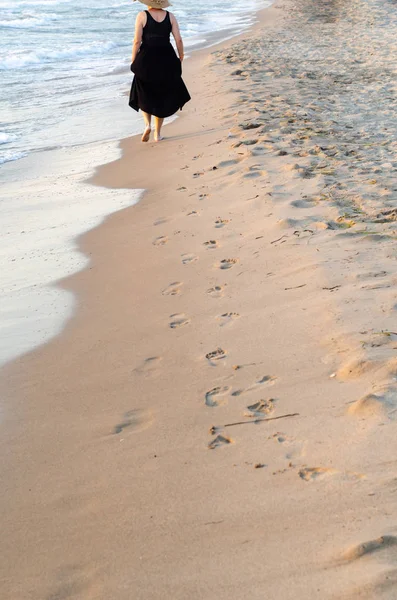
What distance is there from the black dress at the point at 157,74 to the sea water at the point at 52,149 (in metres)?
0.64

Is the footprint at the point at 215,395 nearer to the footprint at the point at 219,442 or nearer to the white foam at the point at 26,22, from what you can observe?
the footprint at the point at 219,442

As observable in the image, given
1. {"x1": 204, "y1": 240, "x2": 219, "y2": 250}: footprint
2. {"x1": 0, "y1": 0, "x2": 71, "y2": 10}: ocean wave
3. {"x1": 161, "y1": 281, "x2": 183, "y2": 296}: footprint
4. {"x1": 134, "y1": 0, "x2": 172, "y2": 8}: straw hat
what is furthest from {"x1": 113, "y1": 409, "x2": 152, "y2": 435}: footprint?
{"x1": 0, "y1": 0, "x2": 71, "y2": 10}: ocean wave

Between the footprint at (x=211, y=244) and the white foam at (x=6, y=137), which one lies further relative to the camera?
the white foam at (x=6, y=137)

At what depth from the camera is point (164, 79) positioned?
755 cm

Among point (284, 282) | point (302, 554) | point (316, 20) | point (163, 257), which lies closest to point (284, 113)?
point (163, 257)

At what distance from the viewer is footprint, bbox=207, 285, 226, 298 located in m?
3.80

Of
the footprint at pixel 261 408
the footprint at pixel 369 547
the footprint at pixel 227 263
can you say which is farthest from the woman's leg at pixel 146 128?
the footprint at pixel 369 547

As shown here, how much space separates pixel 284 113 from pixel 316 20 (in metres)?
13.5

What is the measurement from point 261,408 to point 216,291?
4.02ft

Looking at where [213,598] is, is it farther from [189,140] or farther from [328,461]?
[189,140]

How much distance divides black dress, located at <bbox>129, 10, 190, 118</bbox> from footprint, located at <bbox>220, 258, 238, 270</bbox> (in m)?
3.77

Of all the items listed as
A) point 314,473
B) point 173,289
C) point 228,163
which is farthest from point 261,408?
point 228,163

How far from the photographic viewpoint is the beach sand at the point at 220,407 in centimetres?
204

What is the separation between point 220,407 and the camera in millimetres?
2783
